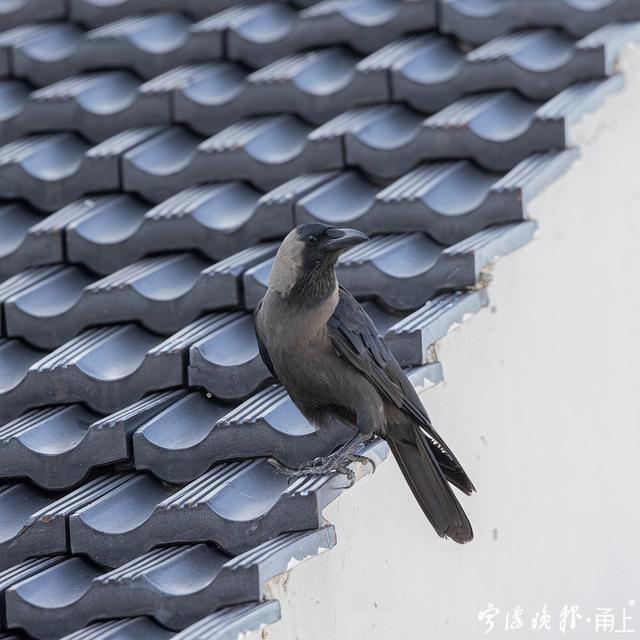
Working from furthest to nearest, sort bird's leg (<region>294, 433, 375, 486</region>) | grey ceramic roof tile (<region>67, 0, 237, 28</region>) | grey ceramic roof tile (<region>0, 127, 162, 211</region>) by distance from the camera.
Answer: grey ceramic roof tile (<region>67, 0, 237, 28</region>) < grey ceramic roof tile (<region>0, 127, 162, 211</region>) < bird's leg (<region>294, 433, 375, 486</region>)

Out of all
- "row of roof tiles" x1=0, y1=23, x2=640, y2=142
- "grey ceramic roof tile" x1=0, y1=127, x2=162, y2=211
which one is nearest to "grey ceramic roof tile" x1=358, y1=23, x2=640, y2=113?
"row of roof tiles" x1=0, y1=23, x2=640, y2=142

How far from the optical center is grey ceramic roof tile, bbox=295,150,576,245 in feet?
12.1

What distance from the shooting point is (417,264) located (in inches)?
144

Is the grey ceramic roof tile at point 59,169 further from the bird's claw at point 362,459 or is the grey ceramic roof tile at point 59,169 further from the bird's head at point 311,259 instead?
the bird's claw at point 362,459

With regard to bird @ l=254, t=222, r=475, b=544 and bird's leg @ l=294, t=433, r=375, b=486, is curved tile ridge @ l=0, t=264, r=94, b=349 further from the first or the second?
bird's leg @ l=294, t=433, r=375, b=486

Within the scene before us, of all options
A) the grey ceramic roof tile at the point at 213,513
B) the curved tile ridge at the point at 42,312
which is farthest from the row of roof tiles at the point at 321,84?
the grey ceramic roof tile at the point at 213,513

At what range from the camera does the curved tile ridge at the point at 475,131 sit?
389cm

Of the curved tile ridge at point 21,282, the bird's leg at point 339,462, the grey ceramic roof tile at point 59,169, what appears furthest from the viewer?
the grey ceramic roof tile at point 59,169

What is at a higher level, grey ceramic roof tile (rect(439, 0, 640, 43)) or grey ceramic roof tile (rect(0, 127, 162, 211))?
grey ceramic roof tile (rect(439, 0, 640, 43))

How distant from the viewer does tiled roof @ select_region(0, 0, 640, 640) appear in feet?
9.52

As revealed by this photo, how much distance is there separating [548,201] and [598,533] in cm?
95

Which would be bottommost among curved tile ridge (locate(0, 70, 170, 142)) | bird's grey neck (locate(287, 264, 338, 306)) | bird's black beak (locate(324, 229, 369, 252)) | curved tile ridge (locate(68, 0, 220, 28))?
curved tile ridge (locate(0, 70, 170, 142))

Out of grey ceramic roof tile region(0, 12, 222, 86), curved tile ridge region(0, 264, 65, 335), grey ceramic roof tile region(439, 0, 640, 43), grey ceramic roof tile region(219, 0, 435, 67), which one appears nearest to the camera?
curved tile ridge region(0, 264, 65, 335)

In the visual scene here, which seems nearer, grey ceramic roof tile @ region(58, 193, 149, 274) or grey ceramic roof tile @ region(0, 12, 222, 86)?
grey ceramic roof tile @ region(58, 193, 149, 274)
